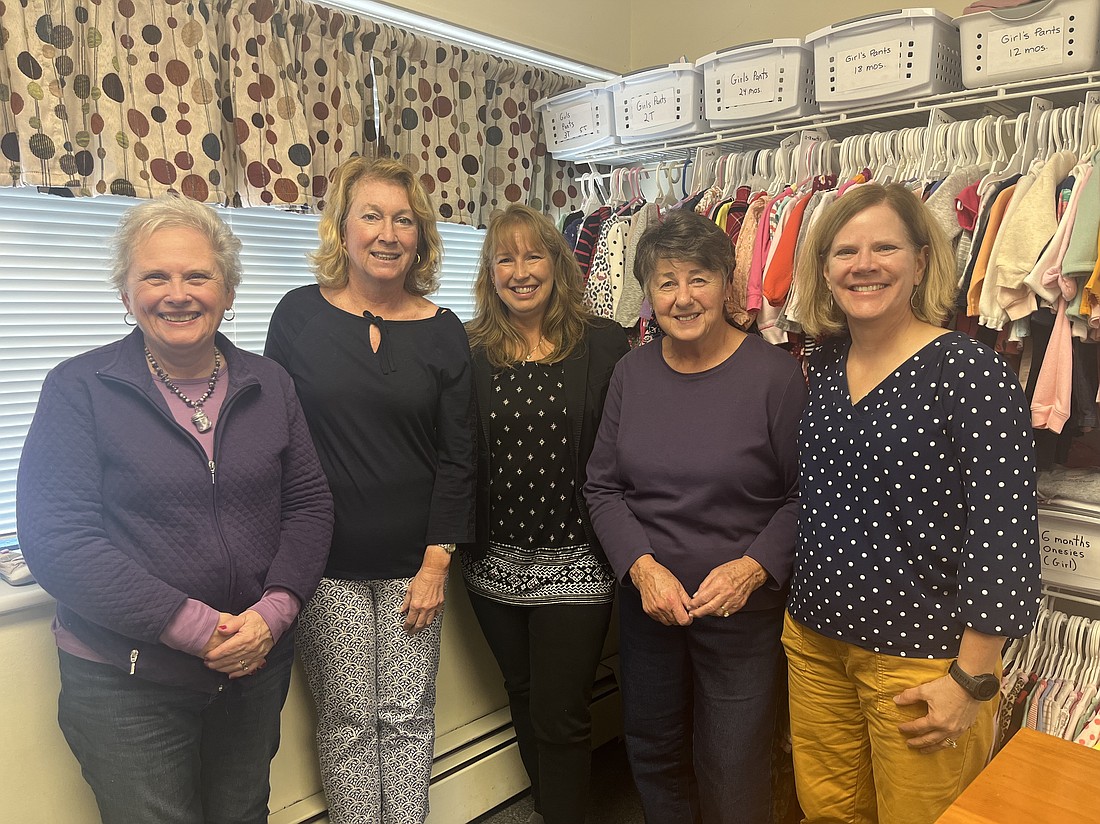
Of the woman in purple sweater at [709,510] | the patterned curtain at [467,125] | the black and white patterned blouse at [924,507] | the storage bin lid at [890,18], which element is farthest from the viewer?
the patterned curtain at [467,125]

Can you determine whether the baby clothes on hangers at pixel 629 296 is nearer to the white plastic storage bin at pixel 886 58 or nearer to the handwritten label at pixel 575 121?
the handwritten label at pixel 575 121

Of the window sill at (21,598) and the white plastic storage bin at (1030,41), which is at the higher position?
the white plastic storage bin at (1030,41)

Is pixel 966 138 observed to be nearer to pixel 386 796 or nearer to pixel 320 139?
pixel 320 139

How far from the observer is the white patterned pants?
180cm

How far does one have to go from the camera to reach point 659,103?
2.46 m

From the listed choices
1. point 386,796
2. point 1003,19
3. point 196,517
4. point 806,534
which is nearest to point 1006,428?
point 806,534

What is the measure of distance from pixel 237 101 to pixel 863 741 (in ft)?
6.50

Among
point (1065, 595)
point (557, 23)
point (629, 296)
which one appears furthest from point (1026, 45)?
point (557, 23)

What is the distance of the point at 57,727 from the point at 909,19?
8.14 feet

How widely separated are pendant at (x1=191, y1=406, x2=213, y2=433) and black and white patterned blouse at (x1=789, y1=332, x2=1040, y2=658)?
1148mm

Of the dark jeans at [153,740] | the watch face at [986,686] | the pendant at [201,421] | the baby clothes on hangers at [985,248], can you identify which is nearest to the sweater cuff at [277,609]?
the dark jeans at [153,740]

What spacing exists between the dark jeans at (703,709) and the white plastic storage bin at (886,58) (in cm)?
132

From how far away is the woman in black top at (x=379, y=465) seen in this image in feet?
5.76

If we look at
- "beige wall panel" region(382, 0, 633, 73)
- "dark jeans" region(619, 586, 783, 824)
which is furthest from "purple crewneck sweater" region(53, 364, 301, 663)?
"beige wall panel" region(382, 0, 633, 73)
